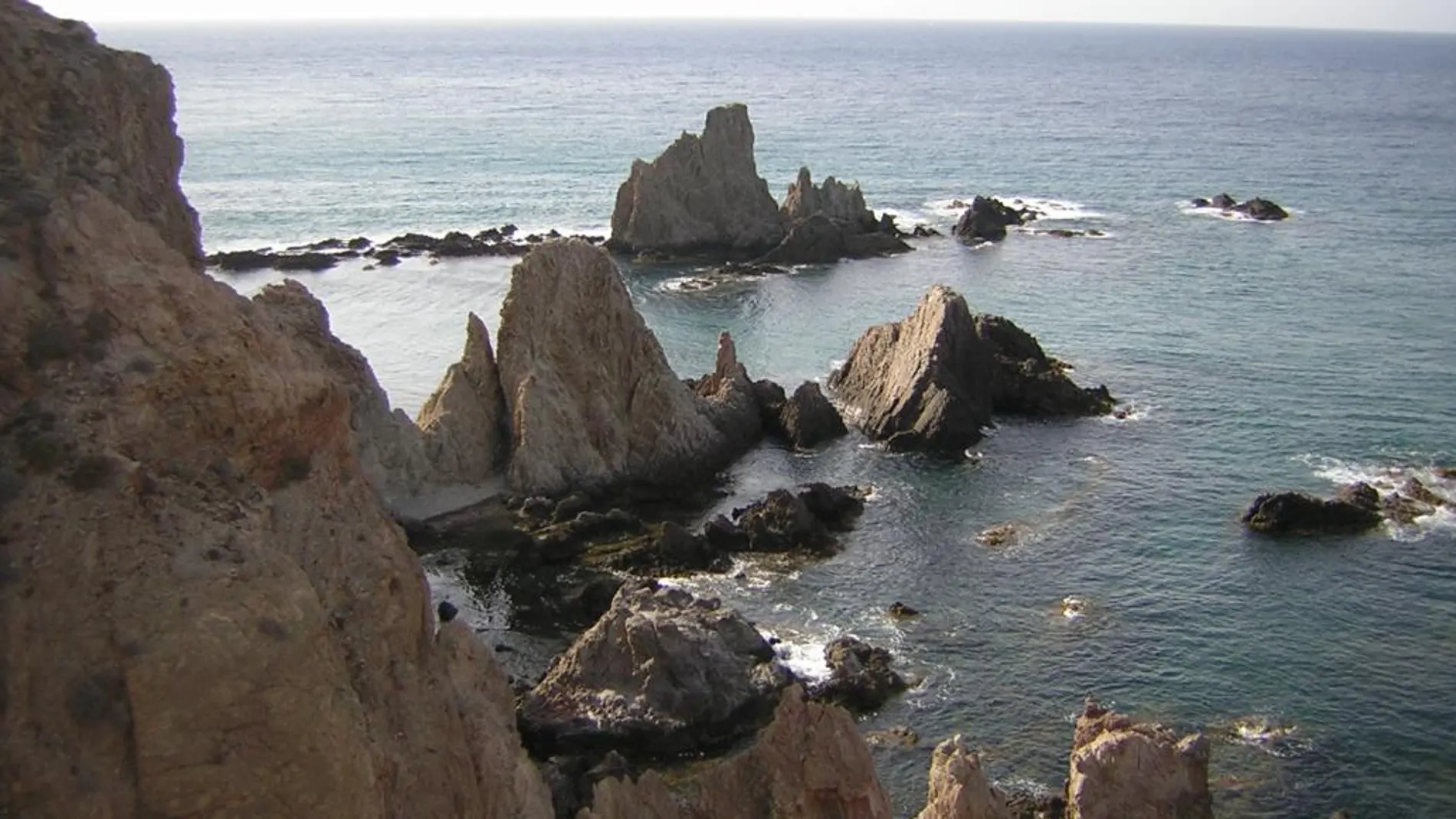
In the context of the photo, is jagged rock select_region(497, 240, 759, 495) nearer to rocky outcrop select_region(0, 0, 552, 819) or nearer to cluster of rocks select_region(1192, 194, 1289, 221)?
rocky outcrop select_region(0, 0, 552, 819)

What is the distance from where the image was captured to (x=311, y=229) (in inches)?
4751

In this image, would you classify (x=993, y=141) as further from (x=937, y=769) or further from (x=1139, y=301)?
(x=937, y=769)

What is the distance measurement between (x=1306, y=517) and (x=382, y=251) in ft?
259

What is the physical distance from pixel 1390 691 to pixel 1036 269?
219ft

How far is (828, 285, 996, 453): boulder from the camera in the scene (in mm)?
67000

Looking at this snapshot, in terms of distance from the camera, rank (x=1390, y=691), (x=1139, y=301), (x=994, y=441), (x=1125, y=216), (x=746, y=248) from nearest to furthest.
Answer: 1. (x=1390, y=691)
2. (x=994, y=441)
3. (x=1139, y=301)
4. (x=746, y=248)
5. (x=1125, y=216)

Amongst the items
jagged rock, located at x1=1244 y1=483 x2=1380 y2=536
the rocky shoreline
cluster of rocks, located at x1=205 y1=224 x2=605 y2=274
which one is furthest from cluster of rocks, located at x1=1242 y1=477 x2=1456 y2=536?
cluster of rocks, located at x1=205 y1=224 x2=605 y2=274

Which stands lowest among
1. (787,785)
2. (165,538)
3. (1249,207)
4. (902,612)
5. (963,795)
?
(902,612)

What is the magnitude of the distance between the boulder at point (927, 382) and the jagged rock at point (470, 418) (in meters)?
19.1

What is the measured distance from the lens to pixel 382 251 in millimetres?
112625

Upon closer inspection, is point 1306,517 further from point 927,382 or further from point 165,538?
point 165,538

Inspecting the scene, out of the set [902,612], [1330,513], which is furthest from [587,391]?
[1330,513]

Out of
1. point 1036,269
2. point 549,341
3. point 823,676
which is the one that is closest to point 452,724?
point 823,676

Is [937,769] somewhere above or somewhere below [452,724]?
below
